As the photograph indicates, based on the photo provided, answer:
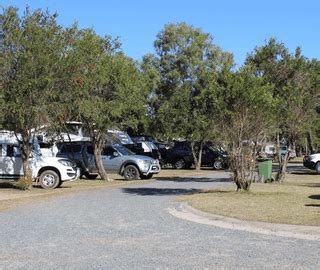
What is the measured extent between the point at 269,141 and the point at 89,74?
7559 millimetres

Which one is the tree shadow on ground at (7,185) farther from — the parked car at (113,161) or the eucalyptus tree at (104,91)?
the parked car at (113,161)

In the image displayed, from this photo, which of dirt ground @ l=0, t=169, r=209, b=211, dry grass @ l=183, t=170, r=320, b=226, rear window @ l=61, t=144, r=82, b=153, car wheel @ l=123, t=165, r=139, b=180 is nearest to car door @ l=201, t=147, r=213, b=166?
car wheel @ l=123, t=165, r=139, b=180

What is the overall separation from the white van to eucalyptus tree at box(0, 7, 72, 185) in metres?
1.83

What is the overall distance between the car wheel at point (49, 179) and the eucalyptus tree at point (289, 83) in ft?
29.7

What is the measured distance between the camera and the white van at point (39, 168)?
68.9 ft

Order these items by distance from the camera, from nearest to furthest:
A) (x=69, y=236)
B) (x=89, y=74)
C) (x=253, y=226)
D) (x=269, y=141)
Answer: (x=69, y=236) → (x=253, y=226) → (x=269, y=141) → (x=89, y=74)

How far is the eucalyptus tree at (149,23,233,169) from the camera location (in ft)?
120

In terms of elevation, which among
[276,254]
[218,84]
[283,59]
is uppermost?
[283,59]

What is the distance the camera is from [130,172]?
87.7 feet

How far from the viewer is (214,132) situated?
18203 mm

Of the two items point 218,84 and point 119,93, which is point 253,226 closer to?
point 218,84

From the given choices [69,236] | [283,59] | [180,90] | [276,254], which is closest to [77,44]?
[283,59]

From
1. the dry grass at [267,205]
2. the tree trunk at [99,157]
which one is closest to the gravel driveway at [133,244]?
the dry grass at [267,205]

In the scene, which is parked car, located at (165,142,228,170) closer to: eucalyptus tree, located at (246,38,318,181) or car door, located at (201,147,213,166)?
car door, located at (201,147,213,166)
